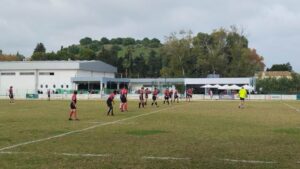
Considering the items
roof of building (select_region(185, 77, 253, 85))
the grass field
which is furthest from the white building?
the grass field

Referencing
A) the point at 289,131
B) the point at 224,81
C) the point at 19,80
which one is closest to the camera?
the point at 289,131

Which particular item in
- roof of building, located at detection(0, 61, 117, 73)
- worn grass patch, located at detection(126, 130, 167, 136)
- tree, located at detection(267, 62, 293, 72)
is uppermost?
tree, located at detection(267, 62, 293, 72)

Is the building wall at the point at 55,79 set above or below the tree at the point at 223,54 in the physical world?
below

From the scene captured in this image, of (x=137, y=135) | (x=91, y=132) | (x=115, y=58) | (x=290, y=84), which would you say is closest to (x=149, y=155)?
(x=137, y=135)

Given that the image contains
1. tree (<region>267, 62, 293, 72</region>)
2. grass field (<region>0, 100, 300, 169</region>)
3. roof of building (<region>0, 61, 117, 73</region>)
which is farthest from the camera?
tree (<region>267, 62, 293, 72</region>)

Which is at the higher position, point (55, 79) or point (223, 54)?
point (223, 54)

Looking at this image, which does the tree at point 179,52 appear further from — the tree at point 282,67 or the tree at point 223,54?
the tree at point 282,67

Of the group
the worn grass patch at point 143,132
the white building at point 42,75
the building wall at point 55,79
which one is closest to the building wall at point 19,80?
the white building at point 42,75

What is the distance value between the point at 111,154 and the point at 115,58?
127 m

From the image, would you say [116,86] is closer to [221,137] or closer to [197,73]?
[197,73]

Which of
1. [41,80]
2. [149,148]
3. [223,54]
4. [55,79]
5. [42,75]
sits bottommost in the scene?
[149,148]

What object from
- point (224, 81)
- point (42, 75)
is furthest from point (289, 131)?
point (42, 75)

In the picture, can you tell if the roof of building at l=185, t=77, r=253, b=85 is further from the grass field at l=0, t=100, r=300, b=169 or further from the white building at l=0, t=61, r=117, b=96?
the grass field at l=0, t=100, r=300, b=169

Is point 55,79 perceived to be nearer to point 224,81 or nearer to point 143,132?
point 224,81
